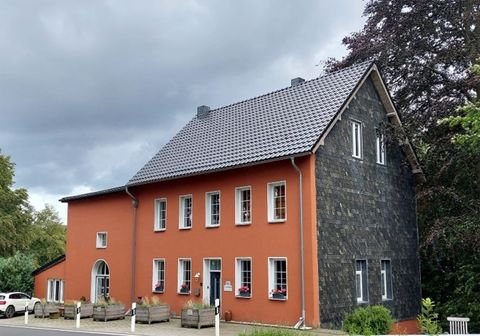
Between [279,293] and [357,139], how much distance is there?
23.2ft

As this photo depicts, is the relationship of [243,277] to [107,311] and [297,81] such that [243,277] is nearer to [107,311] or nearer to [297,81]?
[107,311]

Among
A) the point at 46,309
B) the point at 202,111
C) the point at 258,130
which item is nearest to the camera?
the point at 258,130

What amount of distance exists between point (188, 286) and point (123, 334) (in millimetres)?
6457

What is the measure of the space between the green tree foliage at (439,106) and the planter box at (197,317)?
9.24 meters

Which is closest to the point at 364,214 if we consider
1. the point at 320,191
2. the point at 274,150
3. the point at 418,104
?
the point at 320,191

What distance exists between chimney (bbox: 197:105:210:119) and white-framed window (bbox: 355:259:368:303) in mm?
12151

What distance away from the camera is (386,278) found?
78.4 ft

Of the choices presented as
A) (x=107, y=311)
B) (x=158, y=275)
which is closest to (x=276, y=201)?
(x=158, y=275)

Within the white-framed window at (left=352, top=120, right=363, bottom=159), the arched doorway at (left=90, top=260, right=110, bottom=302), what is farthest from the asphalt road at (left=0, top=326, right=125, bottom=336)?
the white-framed window at (left=352, top=120, right=363, bottom=159)

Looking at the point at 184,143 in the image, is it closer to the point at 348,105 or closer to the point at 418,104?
the point at 348,105

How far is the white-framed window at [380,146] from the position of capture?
969 inches

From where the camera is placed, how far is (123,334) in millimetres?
18172

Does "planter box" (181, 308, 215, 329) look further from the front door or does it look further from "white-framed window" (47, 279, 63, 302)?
"white-framed window" (47, 279, 63, 302)

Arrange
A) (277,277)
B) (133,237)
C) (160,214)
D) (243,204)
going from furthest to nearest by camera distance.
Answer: (133,237) → (160,214) → (243,204) → (277,277)
